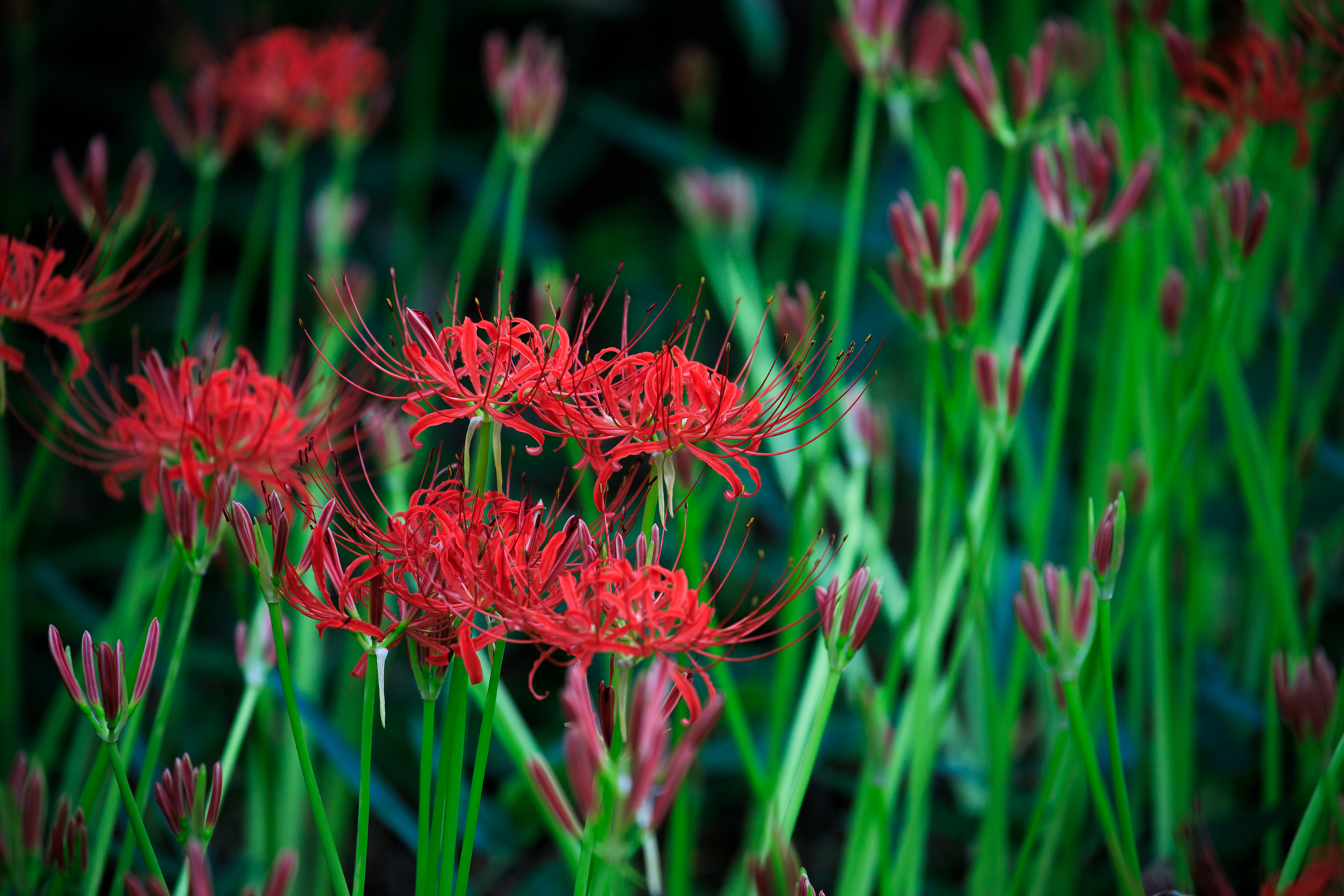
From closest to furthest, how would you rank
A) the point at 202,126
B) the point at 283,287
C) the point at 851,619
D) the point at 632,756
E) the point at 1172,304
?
the point at 632,756, the point at 851,619, the point at 1172,304, the point at 202,126, the point at 283,287

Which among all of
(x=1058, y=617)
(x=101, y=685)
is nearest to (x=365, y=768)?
(x=101, y=685)

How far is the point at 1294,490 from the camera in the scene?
84cm

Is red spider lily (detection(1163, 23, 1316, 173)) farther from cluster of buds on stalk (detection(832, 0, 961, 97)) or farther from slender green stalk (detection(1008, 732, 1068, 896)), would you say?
slender green stalk (detection(1008, 732, 1068, 896))

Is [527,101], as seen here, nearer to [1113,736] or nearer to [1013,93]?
[1013,93]

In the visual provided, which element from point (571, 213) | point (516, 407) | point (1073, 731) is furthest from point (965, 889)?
point (571, 213)

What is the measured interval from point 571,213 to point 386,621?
1.38 metres

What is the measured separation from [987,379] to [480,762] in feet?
1.29

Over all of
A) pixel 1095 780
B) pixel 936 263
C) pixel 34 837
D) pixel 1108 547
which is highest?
pixel 936 263

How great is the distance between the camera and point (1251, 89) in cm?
69

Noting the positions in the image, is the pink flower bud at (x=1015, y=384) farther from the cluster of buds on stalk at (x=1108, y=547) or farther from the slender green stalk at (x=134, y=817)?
the slender green stalk at (x=134, y=817)

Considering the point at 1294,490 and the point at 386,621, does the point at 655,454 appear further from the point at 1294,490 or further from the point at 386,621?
the point at 1294,490

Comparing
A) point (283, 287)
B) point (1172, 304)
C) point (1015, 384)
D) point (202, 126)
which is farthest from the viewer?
point (283, 287)

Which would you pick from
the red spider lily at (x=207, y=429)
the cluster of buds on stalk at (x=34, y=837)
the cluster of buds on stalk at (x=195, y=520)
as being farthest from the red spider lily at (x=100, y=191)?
the cluster of buds on stalk at (x=34, y=837)

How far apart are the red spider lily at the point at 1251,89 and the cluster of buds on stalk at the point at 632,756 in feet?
1.95
